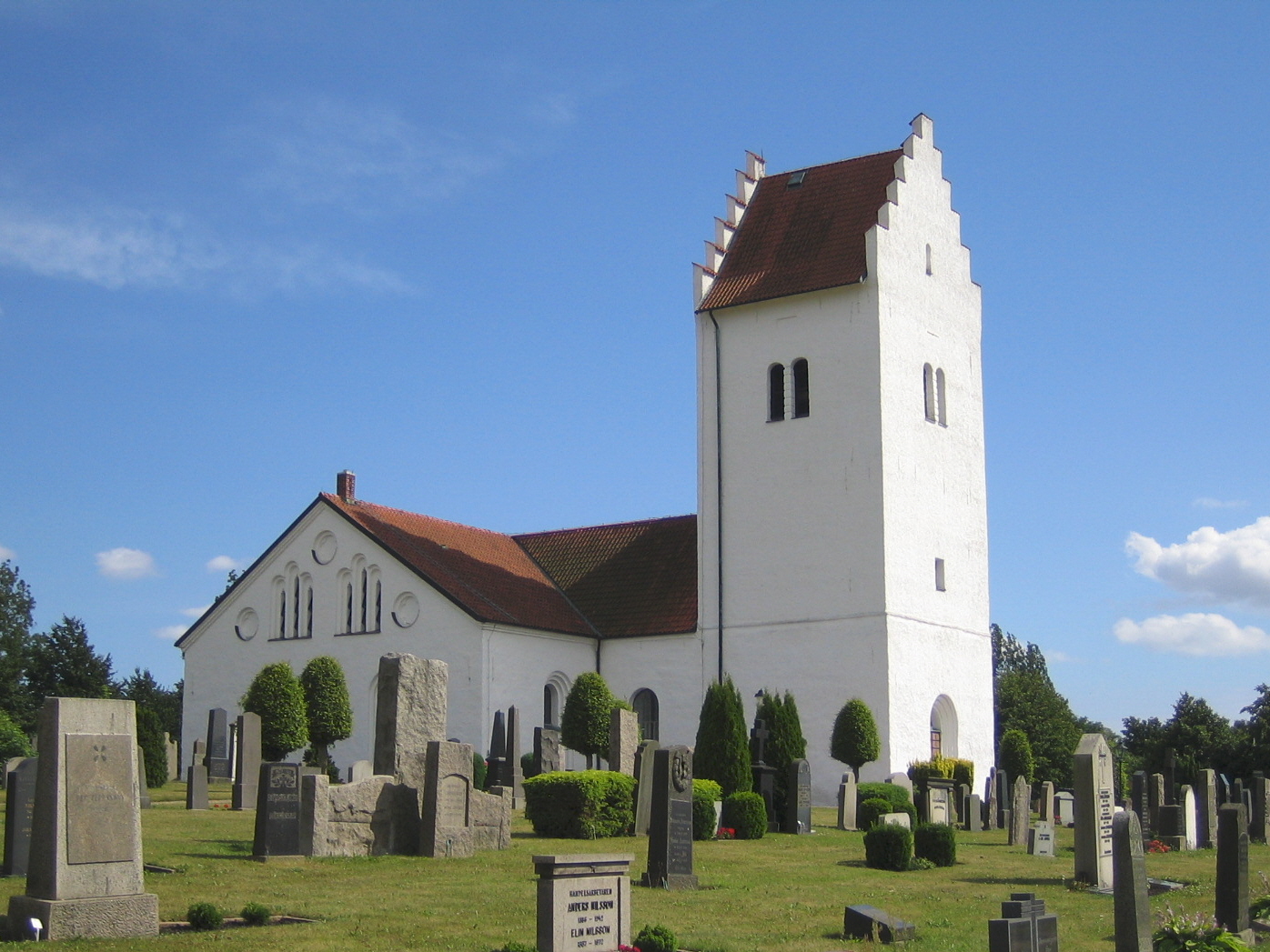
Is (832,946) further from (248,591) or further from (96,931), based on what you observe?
(248,591)

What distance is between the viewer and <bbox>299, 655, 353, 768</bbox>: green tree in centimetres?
3291

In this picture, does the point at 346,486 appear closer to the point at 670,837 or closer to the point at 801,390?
the point at 801,390

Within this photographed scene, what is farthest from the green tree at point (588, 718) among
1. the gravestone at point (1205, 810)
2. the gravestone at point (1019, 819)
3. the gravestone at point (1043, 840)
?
the gravestone at point (1205, 810)

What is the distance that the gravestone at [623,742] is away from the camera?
2458 cm

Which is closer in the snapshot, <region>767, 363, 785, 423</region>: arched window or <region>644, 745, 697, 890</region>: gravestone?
<region>644, 745, 697, 890</region>: gravestone

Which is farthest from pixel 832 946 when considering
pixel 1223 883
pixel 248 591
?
pixel 248 591

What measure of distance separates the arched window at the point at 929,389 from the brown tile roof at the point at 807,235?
329 cm

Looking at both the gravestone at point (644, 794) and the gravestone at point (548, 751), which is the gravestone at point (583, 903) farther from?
the gravestone at point (548, 751)

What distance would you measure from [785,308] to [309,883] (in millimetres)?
24603

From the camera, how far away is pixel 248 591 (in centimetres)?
4022

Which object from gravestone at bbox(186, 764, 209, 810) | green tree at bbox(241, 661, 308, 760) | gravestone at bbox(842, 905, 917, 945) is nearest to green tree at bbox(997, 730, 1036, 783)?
green tree at bbox(241, 661, 308, 760)

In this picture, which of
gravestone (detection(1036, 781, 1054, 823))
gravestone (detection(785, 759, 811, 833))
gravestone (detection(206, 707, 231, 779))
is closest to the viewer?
gravestone (detection(785, 759, 811, 833))

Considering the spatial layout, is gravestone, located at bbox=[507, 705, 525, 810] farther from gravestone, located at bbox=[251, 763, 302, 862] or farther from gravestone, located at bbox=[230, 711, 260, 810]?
gravestone, located at bbox=[251, 763, 302, 862]

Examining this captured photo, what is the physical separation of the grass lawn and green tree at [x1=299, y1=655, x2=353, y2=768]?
35.7ft
